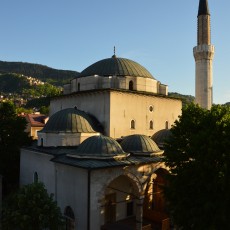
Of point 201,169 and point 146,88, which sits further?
point 146,88

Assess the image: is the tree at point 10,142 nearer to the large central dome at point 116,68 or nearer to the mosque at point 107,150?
the mosque at point 107,150

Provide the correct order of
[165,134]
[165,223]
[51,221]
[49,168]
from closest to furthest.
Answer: [51,221], [165,223], [49,168], [165,134]

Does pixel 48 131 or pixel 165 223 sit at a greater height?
pixel 48 131

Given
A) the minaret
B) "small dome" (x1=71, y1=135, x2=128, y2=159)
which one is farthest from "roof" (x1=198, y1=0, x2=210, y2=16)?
"small dome" (x1=71, y1=135, x2=128, y2=159)

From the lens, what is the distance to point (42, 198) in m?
11.9

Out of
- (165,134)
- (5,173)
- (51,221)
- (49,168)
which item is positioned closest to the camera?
(51,221)

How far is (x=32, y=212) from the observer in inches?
451

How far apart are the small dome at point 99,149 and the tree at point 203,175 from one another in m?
3.33

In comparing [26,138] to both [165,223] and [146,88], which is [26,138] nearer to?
[146,88]

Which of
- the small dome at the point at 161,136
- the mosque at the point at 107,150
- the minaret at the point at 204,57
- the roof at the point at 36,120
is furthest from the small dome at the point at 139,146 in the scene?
the roof at the point at 36,120

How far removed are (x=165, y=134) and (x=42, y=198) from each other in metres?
9.89

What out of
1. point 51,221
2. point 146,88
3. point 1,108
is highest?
point 146,88

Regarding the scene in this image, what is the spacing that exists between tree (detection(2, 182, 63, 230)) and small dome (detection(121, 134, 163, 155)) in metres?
5.80

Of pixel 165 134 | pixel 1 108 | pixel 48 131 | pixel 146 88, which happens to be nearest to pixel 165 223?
pixel 165 134
